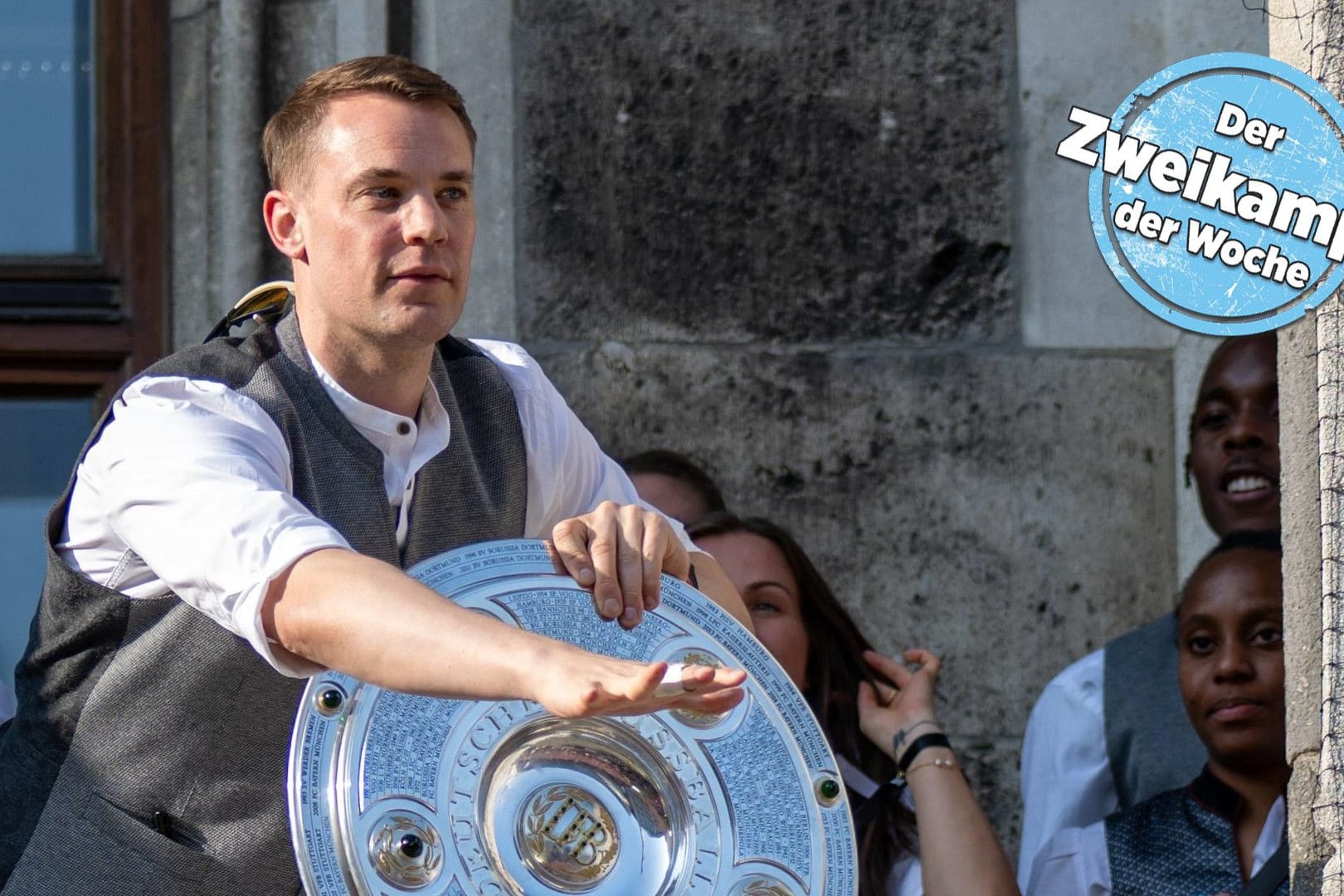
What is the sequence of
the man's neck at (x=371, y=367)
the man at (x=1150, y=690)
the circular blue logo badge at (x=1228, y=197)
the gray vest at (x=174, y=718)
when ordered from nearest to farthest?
the gray vest at (x=174, y=718), the man's neck at (x=371, y=367), the circular blue logo badge at (x=1228, y=197), the man at (x=1150, y=690)

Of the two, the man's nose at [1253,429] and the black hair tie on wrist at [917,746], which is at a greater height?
the man's nose at [1253,429]

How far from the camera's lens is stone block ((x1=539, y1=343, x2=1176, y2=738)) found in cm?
342

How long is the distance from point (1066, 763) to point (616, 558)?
124cm

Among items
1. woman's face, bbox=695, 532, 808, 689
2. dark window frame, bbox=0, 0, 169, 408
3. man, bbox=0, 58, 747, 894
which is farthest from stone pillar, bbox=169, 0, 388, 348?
man, bbox=0, 58, 747, 894

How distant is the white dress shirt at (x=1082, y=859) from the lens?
2.64 metres

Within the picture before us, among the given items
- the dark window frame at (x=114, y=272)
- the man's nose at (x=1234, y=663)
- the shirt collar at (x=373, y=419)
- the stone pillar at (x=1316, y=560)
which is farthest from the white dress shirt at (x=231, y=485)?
the dark window frame at (x=114, y=272)

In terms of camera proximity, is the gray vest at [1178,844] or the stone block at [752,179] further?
the stone block at [752,179]

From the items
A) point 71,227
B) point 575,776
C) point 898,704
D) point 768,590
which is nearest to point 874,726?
point 898,704

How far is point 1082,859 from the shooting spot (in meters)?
2.69

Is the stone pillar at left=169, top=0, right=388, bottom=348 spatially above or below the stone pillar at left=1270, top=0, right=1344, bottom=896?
above

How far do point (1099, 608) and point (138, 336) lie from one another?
5.18ft

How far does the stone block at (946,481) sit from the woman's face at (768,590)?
0.47 m

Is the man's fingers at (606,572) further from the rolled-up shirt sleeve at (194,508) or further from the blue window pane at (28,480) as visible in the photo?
the blue window pane at (28,480)

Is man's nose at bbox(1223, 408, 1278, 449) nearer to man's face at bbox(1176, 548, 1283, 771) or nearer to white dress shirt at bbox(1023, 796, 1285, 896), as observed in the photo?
man's face at bbox(1176, 548, 1283, 771)
